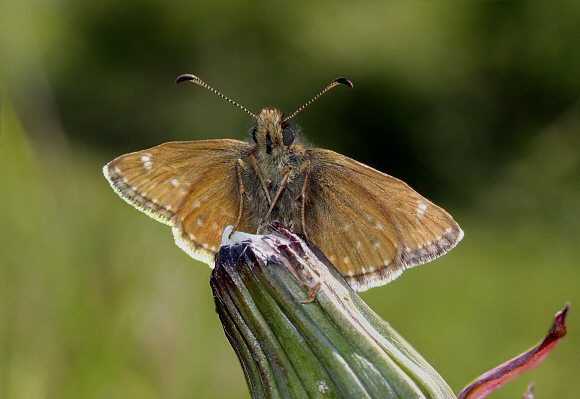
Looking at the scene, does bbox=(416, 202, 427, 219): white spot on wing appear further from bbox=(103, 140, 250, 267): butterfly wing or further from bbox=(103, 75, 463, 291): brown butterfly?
bbox=(103, 140, 250, 267): butterfly wing

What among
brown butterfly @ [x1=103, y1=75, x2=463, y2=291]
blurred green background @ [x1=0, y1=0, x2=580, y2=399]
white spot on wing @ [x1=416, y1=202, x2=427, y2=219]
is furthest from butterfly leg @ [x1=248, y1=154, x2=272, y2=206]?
blurred green background @ [x1=0, y1=0, x2=580, y2=399]

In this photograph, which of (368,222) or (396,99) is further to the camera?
(396,99)

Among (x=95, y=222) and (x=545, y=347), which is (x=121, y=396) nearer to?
(x=545, y=347)

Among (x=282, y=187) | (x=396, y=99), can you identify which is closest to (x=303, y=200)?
(x=282, y=187)

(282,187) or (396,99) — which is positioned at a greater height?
(396,99)

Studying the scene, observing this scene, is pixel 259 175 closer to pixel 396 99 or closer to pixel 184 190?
pixel 184 190

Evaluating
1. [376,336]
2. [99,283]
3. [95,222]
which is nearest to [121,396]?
[99,283]

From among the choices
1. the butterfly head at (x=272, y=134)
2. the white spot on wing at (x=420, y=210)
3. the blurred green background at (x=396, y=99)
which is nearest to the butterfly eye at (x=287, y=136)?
the butterfly head at (x=272, y=134)
